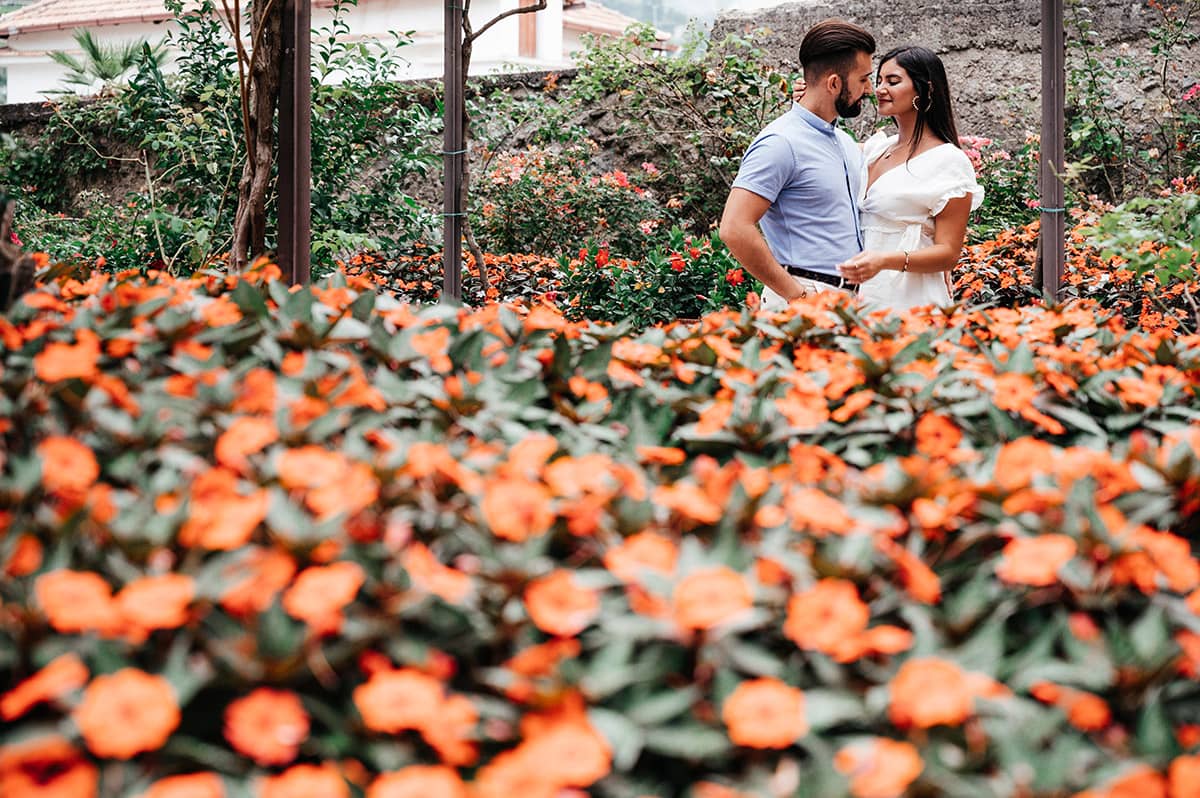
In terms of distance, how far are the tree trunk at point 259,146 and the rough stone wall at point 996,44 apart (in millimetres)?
4140

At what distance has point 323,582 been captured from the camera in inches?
30.7

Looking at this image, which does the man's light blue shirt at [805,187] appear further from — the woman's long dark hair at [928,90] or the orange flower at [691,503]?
the orange flower at [691,503]

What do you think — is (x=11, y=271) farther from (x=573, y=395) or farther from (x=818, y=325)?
(x=818, y=325)

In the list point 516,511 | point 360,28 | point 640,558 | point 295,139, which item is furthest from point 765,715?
point 360,28

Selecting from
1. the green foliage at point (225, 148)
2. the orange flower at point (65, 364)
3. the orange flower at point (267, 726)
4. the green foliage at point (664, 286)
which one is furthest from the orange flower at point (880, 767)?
the green foliage at point (225, 148)

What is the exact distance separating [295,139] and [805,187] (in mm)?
1341

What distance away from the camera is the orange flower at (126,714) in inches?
25.7

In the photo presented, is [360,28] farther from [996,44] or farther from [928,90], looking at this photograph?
[928,90]

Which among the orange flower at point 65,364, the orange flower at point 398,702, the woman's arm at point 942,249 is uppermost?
the woman's arm at point 942,249

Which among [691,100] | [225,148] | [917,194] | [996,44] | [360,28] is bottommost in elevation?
[917,194]

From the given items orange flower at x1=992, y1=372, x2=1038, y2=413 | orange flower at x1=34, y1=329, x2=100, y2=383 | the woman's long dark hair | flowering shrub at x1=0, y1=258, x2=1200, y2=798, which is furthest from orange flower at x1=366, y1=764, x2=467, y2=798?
the woman's long dark hair

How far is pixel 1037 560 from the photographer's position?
0.89 metres

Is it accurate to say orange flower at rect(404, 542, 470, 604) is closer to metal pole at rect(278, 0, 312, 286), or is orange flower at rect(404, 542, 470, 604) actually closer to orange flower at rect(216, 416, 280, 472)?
orange flower at rect(216, 416, 280, 472)

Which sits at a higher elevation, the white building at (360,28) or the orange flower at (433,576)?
the white building at (360,28)
